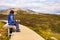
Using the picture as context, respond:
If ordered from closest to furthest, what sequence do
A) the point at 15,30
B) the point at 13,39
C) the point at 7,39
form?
the point at 13,39, the point at 7,39, the point at 15,30

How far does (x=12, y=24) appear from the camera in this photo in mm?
19297

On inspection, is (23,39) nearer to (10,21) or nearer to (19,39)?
(19,39)

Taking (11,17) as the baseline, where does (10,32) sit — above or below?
below

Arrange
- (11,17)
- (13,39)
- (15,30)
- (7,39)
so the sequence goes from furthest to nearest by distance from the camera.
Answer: (15,30) < (11,17) < (7,39) < (13,39)

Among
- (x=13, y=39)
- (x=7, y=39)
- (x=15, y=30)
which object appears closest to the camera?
(x=13, y=39)

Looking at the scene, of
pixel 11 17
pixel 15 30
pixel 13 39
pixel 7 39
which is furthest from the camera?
pixel 15 30

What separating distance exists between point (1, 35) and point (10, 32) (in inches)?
37.8

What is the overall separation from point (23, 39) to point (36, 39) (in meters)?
0.84

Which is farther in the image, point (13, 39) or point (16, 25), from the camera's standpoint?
point (16, 25)

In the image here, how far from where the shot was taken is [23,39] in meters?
15.9

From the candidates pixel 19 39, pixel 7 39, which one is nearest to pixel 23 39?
pixel 19 39

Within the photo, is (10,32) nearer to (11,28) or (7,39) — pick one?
(11,28)

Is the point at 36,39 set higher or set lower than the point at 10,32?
higher

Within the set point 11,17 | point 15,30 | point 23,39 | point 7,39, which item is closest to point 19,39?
point 23,39
